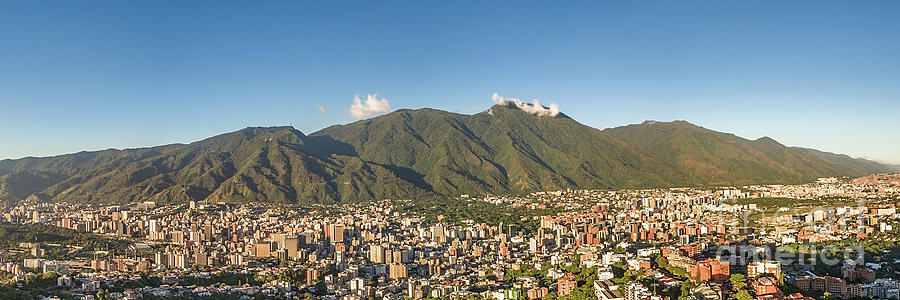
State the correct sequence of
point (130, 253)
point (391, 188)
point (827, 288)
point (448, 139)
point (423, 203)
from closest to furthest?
point (827, 288) → point (130, 253) → point (423, 203) → point (391, 188) → point (448, 139)

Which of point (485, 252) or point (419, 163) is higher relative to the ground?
point (419, 163)

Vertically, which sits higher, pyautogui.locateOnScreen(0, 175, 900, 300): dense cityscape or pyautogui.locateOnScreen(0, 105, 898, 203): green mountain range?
pyautogui.locateOnScreen(0, 105, 898, 203): green mountain range

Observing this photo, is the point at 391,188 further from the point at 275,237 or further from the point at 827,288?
the point at 827,288

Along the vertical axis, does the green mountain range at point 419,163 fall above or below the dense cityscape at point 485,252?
above

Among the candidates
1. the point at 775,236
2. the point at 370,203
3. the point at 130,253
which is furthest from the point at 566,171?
the point at 130,253

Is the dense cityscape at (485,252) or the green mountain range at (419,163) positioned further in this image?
the green mountain range at (419,163)
